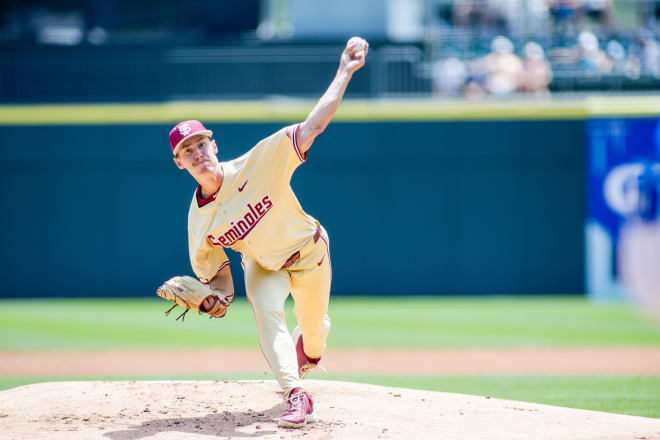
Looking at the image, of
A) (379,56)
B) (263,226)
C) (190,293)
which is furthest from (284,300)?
(379,56)

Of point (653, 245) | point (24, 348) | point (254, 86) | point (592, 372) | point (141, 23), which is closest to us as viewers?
point (592, 372)

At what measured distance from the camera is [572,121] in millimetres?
15328

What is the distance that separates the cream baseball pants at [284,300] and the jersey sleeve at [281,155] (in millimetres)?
532

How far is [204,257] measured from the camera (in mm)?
5684

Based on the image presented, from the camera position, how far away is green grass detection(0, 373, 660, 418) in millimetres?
6684

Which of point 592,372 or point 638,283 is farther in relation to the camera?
point 638,283

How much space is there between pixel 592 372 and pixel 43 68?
11198 mm

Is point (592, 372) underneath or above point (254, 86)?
underneath

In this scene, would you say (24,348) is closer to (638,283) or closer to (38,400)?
(38,400)

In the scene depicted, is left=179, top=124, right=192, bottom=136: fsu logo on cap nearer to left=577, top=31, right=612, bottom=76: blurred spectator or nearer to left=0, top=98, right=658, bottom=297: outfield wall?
left=0, top=98, right=658, bottom=297: outfield wall

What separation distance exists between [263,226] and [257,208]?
0.40 feet

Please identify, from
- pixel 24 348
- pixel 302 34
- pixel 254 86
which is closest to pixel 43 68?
pixel 254 86

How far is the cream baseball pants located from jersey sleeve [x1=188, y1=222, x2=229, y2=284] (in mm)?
181

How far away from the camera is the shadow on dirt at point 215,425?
519 cm
